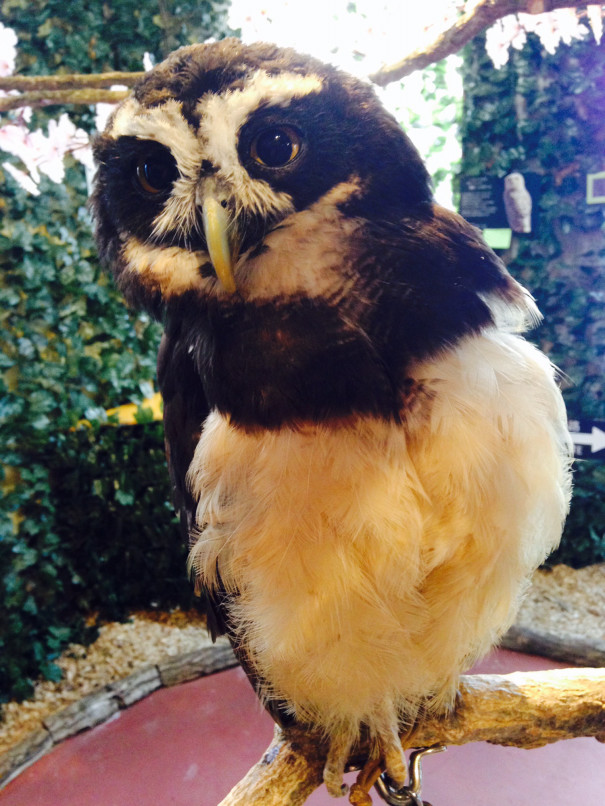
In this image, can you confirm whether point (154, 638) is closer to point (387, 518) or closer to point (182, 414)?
point (182, 414)

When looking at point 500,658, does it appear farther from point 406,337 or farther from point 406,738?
point 406,337

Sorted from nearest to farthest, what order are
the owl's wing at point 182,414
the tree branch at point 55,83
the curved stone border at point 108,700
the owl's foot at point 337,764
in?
the owl's wing at point 182,414 < the owl's foot at point 337,764 < the tree branch at point 55,83 < the curved stone border at point 108,700

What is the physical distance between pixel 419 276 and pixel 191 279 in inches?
11.2

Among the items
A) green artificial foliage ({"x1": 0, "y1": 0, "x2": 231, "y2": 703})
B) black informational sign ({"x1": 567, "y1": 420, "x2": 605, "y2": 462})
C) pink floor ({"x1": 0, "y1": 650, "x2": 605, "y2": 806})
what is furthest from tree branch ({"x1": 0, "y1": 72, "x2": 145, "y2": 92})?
pink floor ({"x1": 0, "y1": 650, "x2": 605, "y2": 806})

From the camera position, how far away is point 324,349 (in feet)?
2.27

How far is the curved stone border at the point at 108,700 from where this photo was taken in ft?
5.77

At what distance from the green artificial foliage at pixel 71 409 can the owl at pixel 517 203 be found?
1076 mm

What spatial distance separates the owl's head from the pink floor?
139cm

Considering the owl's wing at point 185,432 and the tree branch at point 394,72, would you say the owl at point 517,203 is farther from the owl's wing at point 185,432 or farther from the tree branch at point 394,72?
the owl's wing at point 185,432

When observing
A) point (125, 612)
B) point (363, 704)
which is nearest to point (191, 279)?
point (363, 704)

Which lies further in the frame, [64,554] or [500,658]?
[64,554]

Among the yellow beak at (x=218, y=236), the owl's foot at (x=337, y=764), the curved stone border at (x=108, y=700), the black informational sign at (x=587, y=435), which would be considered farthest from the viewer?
the curved stone border at (x=108, y=700)

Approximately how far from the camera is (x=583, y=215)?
5.37ft

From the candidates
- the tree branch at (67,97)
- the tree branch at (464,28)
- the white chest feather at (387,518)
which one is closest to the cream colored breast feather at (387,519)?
the white chest feather at (387,518)
